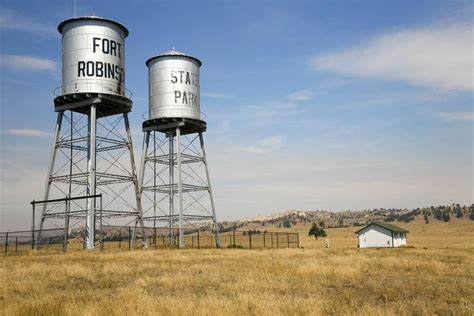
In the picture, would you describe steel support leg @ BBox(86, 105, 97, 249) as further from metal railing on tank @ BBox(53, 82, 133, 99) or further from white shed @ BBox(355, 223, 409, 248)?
white shed @ BBox(355, 223, 409, 248)

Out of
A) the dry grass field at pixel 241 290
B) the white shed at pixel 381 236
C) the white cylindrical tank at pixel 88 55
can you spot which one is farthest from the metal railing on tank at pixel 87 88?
the white shed at pixel 381 236

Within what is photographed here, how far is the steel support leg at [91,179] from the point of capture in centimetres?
3812

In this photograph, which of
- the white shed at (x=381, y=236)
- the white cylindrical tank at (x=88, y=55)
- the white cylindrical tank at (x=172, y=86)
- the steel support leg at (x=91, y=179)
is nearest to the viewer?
the steel support leg at (x=91, y=179)

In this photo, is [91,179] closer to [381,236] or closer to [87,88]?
[87,88]

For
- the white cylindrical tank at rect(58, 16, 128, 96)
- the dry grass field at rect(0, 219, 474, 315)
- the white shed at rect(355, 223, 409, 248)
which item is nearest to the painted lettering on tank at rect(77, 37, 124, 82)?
the white cylindrical tank at rect(58, 16, 128, 96)

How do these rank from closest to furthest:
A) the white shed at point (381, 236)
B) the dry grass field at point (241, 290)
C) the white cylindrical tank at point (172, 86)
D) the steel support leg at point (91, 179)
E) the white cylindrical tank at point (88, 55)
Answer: the dry grass field at point (241, 290)
the steel support leg at point (91, 179)
the white cylindrical tank at point (88, 55)
the white cylindrical tank at point (172, 86)
the white shed at point (381, 236)

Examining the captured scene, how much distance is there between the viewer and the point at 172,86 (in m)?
47.3

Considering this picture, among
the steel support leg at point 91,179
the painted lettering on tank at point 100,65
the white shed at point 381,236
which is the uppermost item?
the painted lettering on tank at point 100,65

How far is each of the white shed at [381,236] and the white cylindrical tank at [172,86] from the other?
2918cm

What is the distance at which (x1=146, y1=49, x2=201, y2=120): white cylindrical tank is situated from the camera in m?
47.3

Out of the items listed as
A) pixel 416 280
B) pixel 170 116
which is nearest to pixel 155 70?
pixel 170 116

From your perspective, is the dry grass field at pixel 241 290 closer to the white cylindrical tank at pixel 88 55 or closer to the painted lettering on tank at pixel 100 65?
the white cylindrical tank at pixel 88 55

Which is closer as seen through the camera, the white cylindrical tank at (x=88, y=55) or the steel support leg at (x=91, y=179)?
the steel support leg at (x=91, y=179)

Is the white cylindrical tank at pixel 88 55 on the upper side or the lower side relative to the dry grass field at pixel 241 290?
upper
